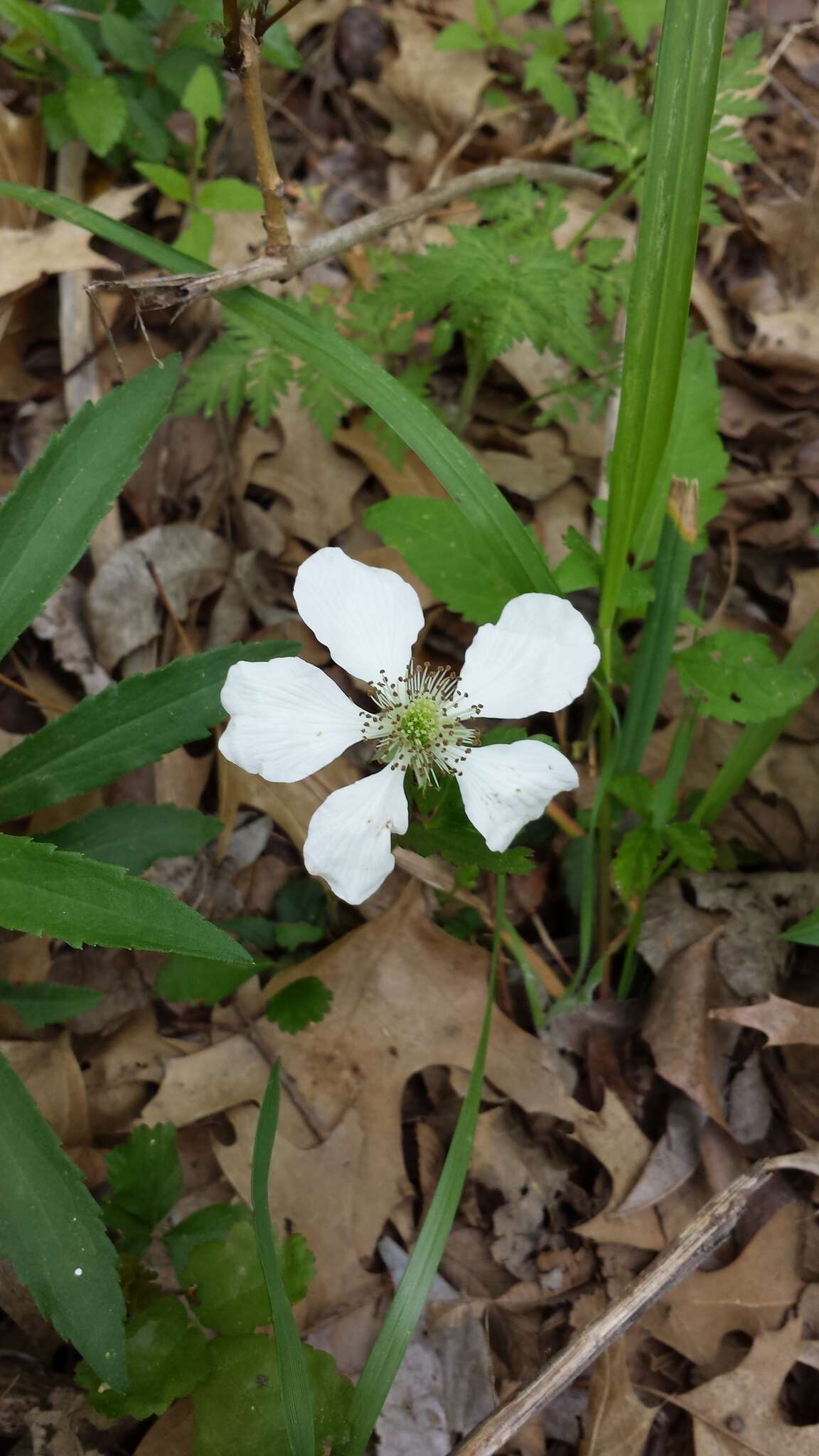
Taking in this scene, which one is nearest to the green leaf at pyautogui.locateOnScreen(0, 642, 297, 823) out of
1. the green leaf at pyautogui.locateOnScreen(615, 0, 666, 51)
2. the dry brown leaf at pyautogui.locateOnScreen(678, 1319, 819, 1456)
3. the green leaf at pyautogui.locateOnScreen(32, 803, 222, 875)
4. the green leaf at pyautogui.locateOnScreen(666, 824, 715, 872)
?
the green leaf at pyautogui.locateOnScreen(32, 803, 222, 875)

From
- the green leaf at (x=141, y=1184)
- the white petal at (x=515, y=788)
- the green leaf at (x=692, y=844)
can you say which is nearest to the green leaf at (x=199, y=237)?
the white petal at (x=515, y=788)

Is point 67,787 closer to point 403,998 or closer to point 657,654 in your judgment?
point 403,998

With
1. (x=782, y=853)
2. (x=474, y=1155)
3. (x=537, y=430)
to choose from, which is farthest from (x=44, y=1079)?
(x=537, y=430)

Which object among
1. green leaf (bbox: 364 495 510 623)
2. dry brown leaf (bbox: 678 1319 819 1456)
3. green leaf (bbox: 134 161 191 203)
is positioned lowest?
dry brown leaf (bbox: 678 1319 819 1456)

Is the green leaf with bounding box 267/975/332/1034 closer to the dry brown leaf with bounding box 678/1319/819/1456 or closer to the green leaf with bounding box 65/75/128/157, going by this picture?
the dry brown leaf with bounding box 678/1319/819/1456

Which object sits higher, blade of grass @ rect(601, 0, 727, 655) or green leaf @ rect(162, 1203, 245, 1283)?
blade of grass @ rect(601, 0, 727, 655)

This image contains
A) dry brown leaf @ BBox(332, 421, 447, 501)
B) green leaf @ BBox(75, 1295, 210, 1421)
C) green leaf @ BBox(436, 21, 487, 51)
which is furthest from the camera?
green leaf @ BBox(436, 21, 487, 51)
